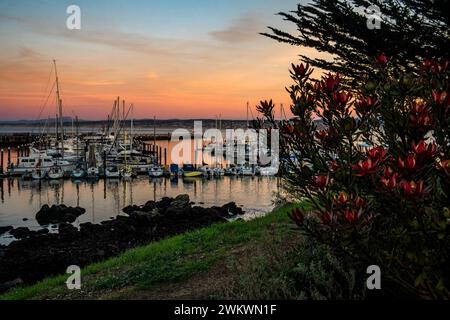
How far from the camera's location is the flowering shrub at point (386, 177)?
9.95ft

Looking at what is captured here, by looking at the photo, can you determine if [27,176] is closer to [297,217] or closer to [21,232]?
[21,232]

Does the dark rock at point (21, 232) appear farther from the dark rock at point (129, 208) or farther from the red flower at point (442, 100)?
the red flower at point (442, 100)

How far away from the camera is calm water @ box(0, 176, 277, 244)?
115 feet

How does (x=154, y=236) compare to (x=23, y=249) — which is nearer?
(x=23, y=249)

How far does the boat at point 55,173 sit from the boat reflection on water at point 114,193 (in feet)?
2.66

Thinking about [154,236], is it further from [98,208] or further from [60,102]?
[60,102]

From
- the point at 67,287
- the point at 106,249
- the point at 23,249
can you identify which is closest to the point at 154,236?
the point at 106,249

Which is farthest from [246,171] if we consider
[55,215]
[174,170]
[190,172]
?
[55,215]

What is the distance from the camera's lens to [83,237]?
25.2 m

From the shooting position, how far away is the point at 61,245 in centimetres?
2314

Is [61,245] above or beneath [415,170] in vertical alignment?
beneath

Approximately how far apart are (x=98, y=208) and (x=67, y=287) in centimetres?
2894

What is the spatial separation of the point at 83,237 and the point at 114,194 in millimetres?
18351

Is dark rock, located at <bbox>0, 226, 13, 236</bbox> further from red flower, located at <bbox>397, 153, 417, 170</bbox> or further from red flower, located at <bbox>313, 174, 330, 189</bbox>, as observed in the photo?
red flower, located at <bbox>397, 153, 417, 170</bbox>
